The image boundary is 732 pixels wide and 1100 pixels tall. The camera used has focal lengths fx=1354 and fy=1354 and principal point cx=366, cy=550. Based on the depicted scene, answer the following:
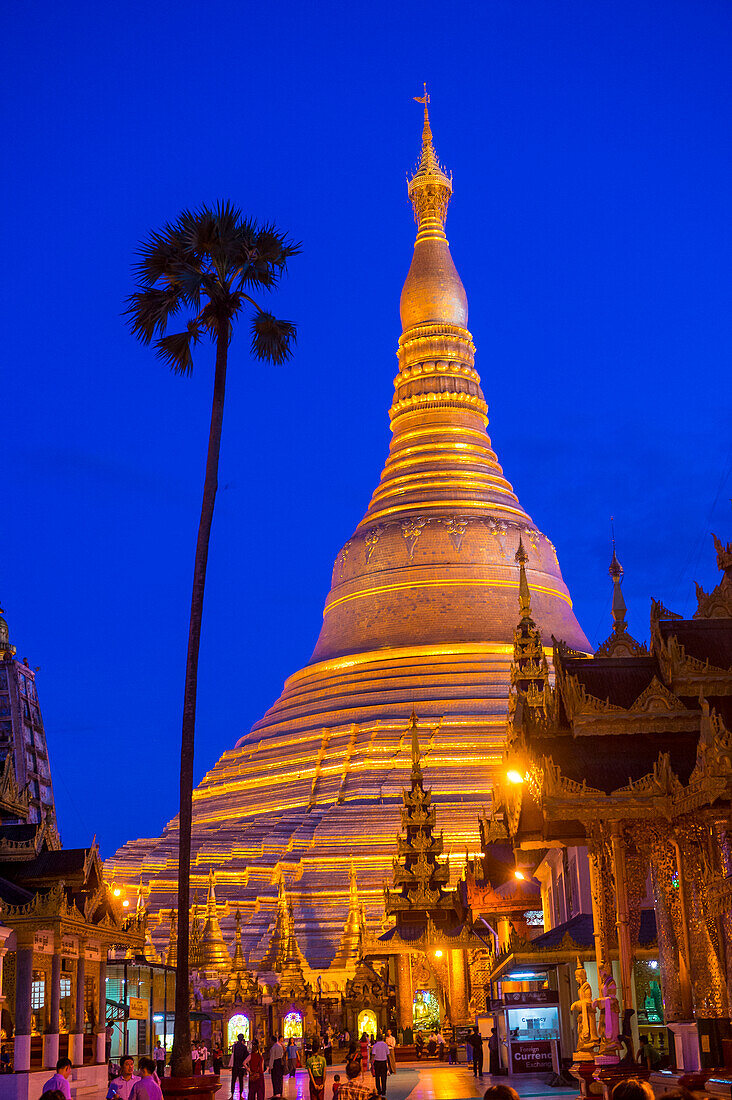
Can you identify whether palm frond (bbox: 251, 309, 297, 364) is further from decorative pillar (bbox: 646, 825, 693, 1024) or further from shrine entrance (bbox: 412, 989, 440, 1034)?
shrine entrance (bbox: 412, 989, 440, 1034)

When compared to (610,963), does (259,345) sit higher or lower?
higher

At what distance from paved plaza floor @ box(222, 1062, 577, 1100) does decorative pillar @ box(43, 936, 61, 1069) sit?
11.9ft

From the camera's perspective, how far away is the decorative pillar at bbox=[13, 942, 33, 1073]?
2134 cm

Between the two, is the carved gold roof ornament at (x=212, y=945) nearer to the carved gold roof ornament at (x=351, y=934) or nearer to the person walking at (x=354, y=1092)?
the carved gold roof ornament at (x=351, y=934)

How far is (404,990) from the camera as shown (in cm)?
3944

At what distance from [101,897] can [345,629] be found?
39669 mm

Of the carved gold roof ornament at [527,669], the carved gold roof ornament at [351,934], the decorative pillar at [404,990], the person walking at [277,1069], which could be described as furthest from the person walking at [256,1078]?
the carved gold roof ornament at [351,934]

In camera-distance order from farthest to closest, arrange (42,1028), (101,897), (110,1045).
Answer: (110,1045) < (101,897) < (42,1028)

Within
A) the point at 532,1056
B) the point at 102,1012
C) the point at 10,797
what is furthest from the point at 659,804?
the point at 10,797

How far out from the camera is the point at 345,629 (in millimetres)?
64312

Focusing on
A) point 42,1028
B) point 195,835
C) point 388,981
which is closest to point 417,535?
point 195,835

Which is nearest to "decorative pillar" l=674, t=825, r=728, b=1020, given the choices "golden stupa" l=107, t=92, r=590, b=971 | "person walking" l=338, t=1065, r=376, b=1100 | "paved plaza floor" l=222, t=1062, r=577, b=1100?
"paved plaza floor" l=222, t=1062, r=577, b=1100

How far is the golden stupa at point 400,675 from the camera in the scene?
165ft

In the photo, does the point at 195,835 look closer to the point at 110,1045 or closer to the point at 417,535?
the point at 417,535
